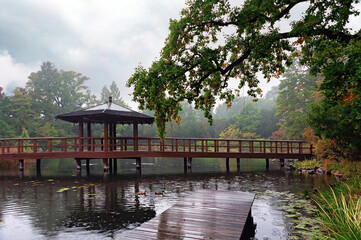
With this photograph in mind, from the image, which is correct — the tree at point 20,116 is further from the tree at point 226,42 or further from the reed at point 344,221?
the reed at point 344,221

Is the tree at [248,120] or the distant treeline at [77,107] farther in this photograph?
the tree at [248,120]

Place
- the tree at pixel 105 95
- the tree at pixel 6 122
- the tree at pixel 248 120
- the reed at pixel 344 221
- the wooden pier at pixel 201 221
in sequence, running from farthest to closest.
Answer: the tree at pixel 105 95 → the tree at pixel 248 120 → the tree at pixel 6 122 → the wooden pier at pixel 201 221 → the reed at pixel 344 221

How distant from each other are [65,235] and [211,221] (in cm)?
351

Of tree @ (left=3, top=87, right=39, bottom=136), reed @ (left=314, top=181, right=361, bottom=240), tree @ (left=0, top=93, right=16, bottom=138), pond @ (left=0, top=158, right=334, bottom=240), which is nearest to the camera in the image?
reed @ (left=314, top=181, right=361, bottom=240)

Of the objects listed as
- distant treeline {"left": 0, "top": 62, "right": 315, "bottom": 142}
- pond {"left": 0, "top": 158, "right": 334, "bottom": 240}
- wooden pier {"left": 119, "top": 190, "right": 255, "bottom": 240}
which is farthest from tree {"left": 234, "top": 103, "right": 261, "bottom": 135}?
wooden pier {"left": 119, "top": 190, "right": 255, "bottom": 240}

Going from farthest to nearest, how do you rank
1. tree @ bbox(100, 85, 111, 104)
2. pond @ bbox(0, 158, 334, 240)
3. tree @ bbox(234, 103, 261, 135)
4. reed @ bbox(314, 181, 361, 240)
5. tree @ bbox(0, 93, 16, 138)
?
tree @ bbox(100, 85, 111, 104) → tree @ bbox(234, 103, 261, 135) → tree @ bbox(0, 93, 16, 138) → pond @ bbox(0, 158, 334, 240) → reed @ bbox(314, 181, 361, 240)

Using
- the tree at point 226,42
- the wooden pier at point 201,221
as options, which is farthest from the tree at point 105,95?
the wooden pier at point 201,221

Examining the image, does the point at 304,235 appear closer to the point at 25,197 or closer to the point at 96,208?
the point at 96,208

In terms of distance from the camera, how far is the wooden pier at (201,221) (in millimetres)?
4754

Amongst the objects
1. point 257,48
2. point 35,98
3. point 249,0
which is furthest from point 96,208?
point 35,98

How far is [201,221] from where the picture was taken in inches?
217

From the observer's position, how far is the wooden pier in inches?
187

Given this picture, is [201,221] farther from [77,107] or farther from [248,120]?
[77,107]

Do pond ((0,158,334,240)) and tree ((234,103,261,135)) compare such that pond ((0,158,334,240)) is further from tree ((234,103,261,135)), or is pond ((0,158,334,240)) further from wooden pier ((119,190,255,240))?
tree ((234,103,261,135))
